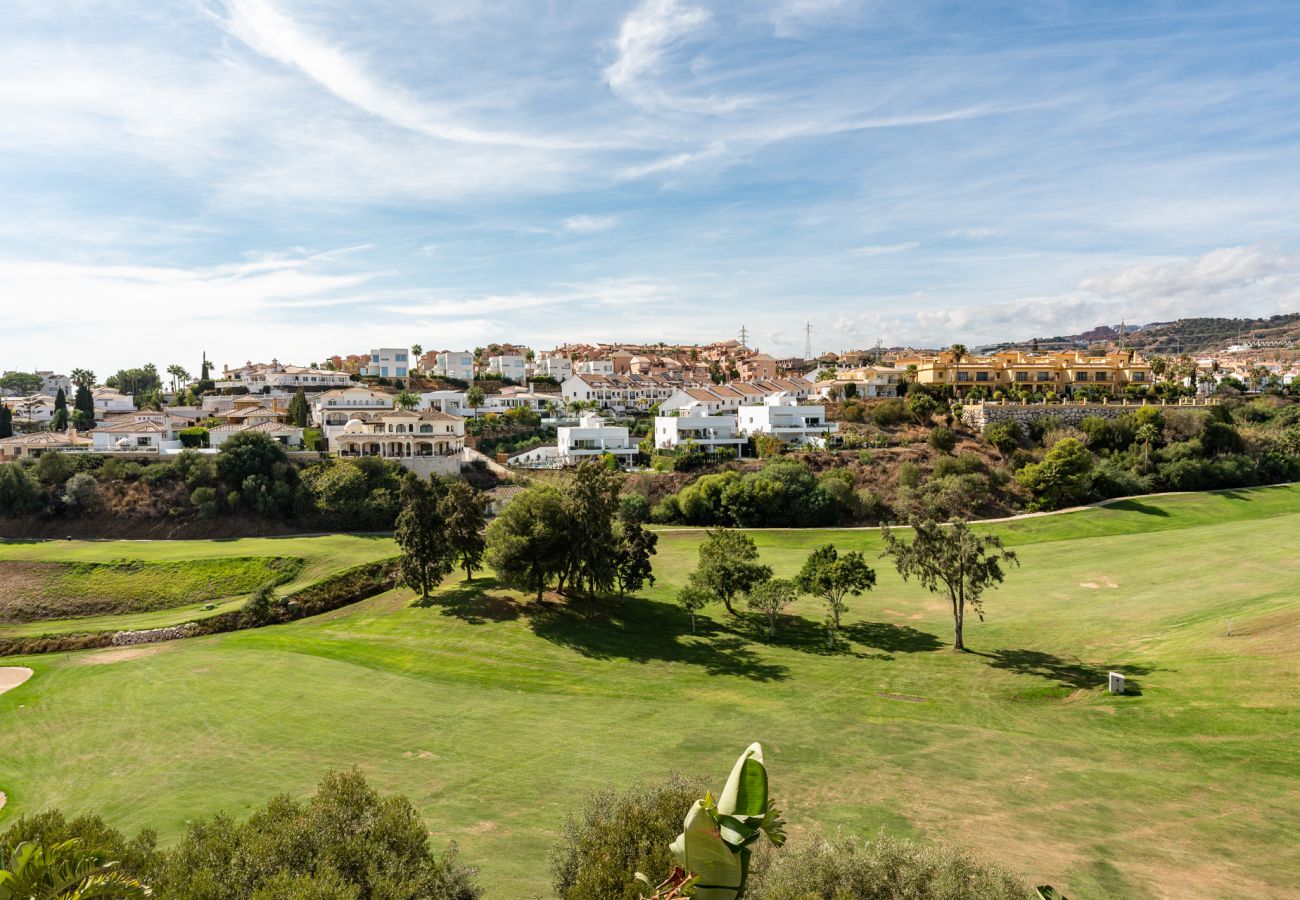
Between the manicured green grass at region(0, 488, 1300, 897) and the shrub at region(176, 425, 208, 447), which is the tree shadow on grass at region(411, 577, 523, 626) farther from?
the shrub at region(176, 425, 208, 447)

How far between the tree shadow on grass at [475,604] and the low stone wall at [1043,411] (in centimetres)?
6423

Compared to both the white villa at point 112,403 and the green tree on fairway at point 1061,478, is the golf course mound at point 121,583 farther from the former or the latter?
the white villa at point 112,403

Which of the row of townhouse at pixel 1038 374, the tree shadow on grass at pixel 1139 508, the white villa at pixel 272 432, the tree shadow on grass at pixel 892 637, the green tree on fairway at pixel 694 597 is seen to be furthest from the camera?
the row of townhouse at pixel 1038 374

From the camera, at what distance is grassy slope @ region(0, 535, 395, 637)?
4294 centimetres

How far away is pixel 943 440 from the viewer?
7781 centimetres

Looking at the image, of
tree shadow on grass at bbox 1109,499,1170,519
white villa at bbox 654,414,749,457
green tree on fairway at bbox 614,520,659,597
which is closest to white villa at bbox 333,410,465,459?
white villa at bbox 654,414,749,457

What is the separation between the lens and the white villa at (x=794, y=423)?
84375 millimetres

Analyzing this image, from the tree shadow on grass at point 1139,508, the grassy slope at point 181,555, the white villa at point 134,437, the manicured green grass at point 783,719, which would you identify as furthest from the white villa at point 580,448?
the tree shadow on grass at point 1139,508

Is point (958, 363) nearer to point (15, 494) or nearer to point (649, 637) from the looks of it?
point (649, 637)

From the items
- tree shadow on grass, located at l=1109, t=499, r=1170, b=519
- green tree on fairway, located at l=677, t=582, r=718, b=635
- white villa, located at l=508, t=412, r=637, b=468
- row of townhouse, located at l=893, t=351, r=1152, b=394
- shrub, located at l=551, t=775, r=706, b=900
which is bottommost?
green tree on fairway, located at l=677, t=582, r=718, b=635

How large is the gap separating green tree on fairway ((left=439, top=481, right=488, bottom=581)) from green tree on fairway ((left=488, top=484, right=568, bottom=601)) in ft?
9.04

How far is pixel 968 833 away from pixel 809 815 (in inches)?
163

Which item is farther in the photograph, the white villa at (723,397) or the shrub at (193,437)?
the white villa at (723,397)

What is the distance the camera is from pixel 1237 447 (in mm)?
77688
